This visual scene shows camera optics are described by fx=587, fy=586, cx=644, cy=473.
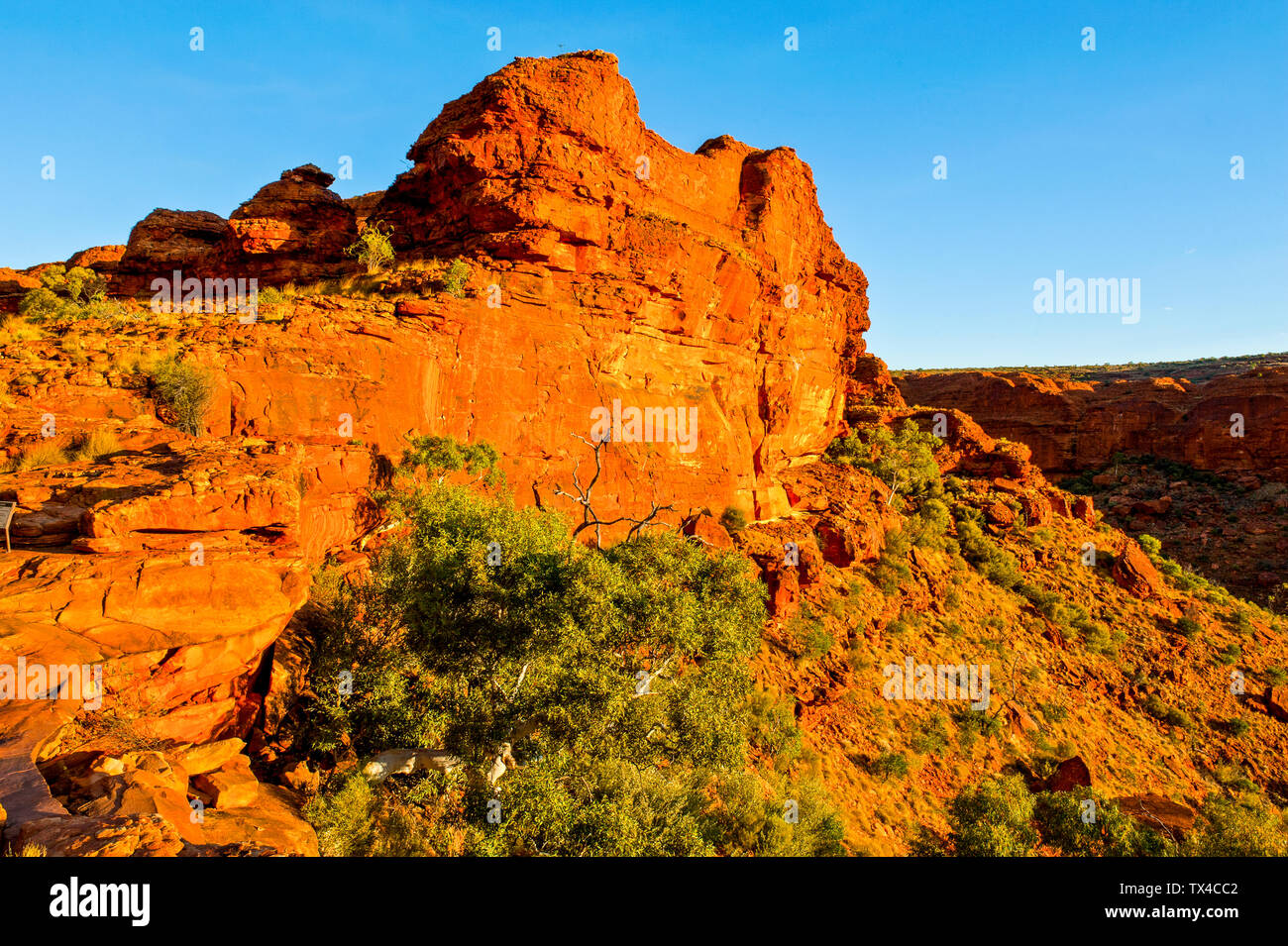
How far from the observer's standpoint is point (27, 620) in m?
7.04

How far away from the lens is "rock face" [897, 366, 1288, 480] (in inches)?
1953

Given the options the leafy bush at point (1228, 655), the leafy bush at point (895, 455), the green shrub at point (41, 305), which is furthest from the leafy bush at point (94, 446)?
the leafy bush at point (1228, 655)

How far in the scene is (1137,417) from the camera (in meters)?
55.5

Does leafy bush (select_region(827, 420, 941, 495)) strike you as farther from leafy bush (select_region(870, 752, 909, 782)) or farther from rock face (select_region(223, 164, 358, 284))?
rock face (select_region(223, 164, 358, 284))

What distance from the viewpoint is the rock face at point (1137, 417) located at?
4959 centimetres

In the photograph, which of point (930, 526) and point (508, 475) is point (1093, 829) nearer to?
point (930, 526)

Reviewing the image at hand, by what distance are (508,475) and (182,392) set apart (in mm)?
7861

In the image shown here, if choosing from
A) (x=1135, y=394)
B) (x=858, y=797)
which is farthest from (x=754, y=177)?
(x=1135, y=394)

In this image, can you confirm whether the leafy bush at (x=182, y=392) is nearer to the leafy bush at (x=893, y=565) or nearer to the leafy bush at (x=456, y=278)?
the leafy bush at (x=456, y=278)

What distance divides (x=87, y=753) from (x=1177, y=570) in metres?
40.0

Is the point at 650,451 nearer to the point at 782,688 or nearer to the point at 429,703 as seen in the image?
the point at 782,688

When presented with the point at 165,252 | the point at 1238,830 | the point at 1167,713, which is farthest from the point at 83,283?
the point at 1167,713

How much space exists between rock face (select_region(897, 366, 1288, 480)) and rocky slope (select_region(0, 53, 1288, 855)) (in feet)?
99.2

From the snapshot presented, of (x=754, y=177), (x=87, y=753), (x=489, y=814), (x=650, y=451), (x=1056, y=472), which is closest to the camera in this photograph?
(x=87, y=753)
